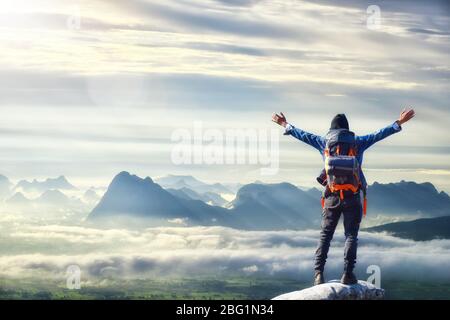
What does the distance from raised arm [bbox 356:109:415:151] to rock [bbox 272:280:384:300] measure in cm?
341

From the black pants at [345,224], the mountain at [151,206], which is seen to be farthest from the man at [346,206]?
the mountain at [151,206]

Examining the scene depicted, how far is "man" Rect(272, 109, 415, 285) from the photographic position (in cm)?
2009

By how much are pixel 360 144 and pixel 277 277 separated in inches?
2289

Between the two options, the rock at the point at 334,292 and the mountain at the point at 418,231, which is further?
the mountain at the point at 418,231

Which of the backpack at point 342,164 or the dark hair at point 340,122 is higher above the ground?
the dark hair at point 340,122

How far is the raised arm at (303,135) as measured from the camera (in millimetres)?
20516

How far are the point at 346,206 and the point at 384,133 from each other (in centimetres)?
200

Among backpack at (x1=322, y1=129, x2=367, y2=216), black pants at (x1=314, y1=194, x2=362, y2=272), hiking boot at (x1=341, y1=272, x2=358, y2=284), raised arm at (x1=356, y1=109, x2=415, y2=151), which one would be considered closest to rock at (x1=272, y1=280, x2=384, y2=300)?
hiking boot at (x1=341, y1=272, x2=358, y2=284)

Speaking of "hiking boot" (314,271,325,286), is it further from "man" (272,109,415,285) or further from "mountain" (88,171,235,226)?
"mountain" (88,171,235,226)

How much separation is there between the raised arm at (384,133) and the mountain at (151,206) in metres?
53.1

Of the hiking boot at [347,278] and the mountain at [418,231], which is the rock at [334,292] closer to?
the hiking boot at [347,278]

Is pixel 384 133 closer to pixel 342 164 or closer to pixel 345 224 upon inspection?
pixel 342 164
